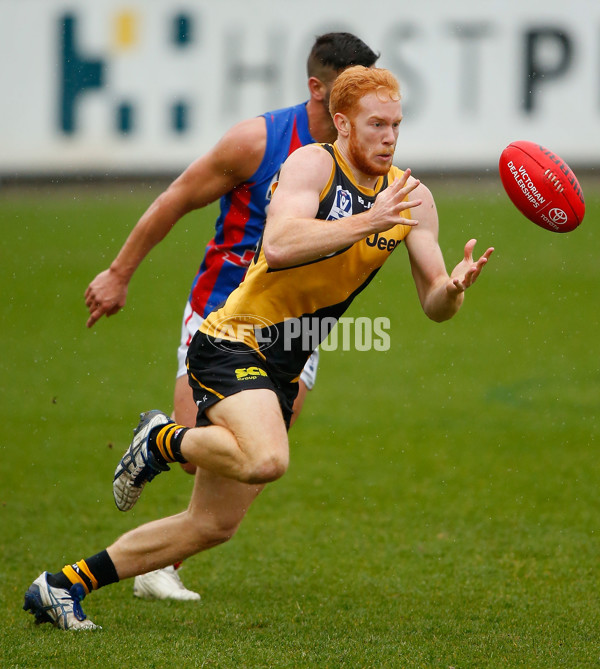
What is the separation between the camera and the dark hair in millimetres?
5062

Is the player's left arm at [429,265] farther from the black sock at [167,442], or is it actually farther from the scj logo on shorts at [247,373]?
the black sock at [167,442]

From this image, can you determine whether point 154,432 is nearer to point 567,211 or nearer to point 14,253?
point 567,211

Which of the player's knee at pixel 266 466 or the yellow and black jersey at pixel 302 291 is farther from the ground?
the yellow and black jersey at pixel 302 291

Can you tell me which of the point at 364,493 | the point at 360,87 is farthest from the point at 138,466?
the point at 364,493

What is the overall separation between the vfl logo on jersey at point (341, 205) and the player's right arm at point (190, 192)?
37.4 inches

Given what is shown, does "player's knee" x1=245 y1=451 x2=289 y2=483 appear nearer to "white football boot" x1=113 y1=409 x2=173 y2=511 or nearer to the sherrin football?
"white football boot" x1=113 y1=409 x2=173 y2=511

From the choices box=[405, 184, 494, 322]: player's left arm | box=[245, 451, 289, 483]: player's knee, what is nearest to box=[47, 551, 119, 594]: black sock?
box=[245, 451, 289, 483]: player's knee

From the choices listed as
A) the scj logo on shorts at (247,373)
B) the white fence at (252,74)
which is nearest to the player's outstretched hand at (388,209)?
the scj logo on shorts at (247,373)

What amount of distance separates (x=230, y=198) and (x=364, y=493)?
8.58ft

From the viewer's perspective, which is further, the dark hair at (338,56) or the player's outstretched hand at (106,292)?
the player's outstretched hand at (106,292)

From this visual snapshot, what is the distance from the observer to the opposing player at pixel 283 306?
3996 mm

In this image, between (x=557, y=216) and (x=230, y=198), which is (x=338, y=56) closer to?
(x=230, y=198)

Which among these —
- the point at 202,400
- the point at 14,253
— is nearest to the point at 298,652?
the point at 202,400

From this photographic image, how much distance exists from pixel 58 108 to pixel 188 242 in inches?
173
